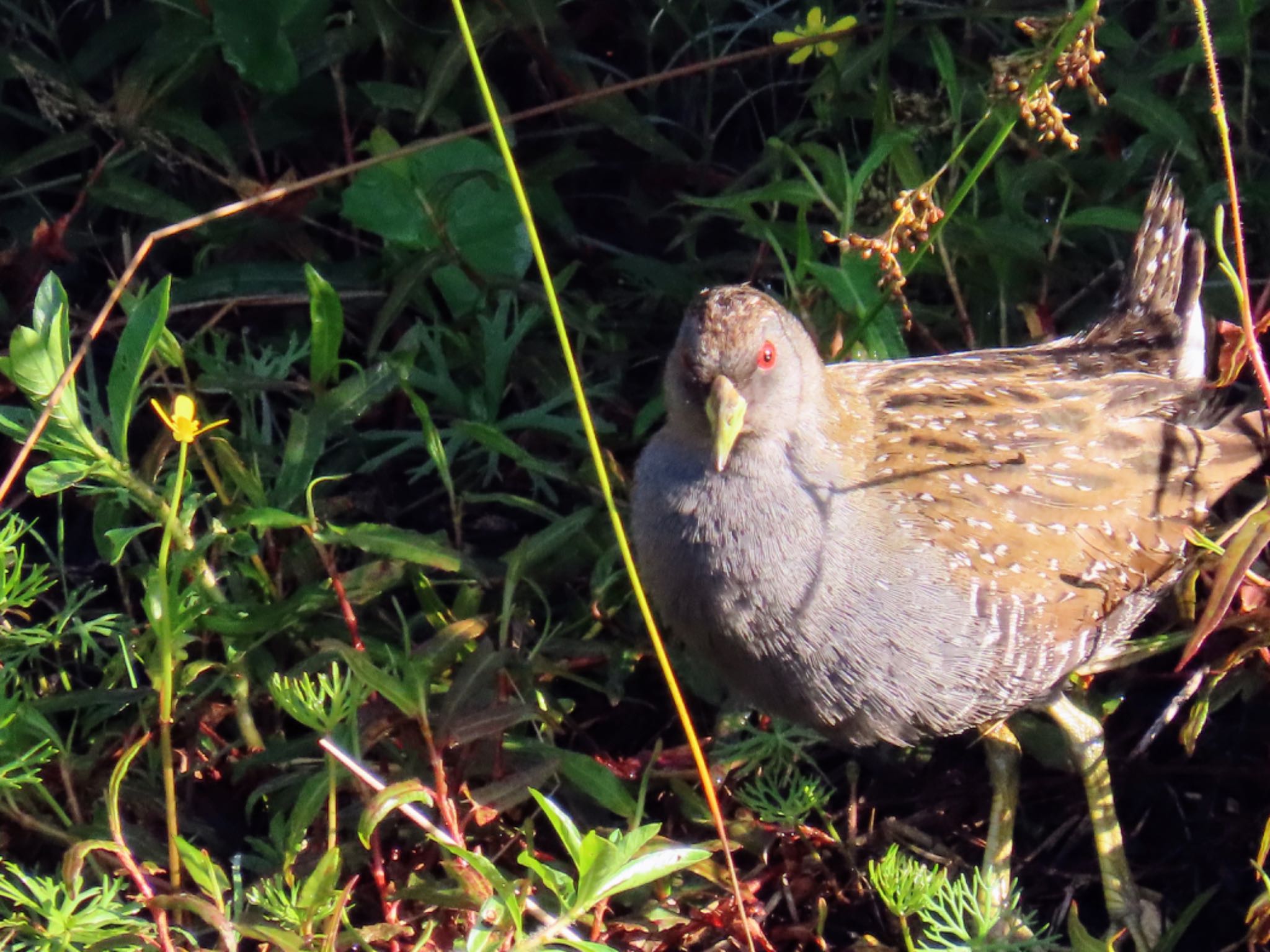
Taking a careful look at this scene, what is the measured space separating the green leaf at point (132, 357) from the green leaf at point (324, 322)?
0.38 meters

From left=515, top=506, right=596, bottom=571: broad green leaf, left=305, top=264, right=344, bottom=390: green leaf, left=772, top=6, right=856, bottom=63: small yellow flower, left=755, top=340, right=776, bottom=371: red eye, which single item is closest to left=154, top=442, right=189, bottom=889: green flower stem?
left=305, top=264, right=344, bottom=390: green leaf

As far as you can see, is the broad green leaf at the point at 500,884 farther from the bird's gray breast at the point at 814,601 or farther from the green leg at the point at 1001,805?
the green leg at the point at 1001,805

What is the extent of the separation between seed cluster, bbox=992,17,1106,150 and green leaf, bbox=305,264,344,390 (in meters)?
1.33

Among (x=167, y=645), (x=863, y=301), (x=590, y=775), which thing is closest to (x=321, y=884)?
(x=167, y=645)

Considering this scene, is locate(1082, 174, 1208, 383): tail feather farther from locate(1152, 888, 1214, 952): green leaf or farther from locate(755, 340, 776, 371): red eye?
locate(1152, 888, 1214, 952): green leaf

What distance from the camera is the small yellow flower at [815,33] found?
11.5ft

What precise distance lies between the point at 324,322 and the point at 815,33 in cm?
132

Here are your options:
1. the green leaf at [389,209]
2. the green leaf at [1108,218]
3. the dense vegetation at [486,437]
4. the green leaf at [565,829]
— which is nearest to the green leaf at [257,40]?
the dense vegetation at [486,437]

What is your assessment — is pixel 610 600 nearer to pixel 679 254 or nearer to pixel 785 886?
pixel 785 886

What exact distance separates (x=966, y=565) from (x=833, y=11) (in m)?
1.68

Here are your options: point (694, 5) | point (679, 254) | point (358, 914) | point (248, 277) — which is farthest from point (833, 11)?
point (358, 914)

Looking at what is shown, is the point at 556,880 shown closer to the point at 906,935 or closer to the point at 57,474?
the point at 906,935

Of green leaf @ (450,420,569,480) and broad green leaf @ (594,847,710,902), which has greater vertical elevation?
green leaf @ (450,420,569,480)

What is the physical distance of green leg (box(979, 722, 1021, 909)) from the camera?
3.08m
